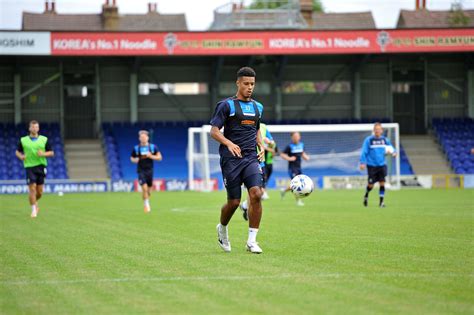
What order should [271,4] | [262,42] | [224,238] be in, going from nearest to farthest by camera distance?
[224,238] < [262,42] < [271,4]

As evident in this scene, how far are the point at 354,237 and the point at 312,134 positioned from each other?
28291 mm

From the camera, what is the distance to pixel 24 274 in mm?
10078

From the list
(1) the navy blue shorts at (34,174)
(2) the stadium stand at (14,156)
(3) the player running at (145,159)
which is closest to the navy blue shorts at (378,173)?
(3) the player running at (145,159)

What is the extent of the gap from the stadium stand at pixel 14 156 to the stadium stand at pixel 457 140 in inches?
744

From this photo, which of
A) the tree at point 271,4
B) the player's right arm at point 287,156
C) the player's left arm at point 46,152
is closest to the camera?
the player's left arm at point 46,152

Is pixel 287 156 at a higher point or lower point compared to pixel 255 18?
lower

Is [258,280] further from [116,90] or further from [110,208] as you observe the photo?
[116,90]

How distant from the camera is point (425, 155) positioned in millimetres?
46812

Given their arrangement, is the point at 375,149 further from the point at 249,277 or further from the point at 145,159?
the point at 249,277

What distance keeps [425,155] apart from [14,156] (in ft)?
66.8

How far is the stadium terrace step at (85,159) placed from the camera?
44.7 metres

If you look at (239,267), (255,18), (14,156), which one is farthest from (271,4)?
(239,267)

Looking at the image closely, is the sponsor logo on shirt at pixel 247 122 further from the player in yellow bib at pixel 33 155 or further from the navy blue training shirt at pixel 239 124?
the player in yellow bib at pixel 33 155

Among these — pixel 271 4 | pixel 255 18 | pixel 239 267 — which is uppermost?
pixel 271 4
